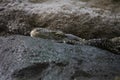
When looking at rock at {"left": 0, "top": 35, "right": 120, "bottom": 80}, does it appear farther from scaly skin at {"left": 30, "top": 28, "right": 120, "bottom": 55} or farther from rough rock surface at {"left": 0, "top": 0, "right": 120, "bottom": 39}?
rough rock surface at {"left": 0, "top": 0, "right": 120, "bottom": 39}

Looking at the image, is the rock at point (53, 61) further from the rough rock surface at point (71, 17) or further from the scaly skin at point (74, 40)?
the rough rock surface at point (71, 17)

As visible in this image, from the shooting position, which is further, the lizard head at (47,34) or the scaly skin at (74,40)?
the lizard head at (47,34)

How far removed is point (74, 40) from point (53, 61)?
0.34 m

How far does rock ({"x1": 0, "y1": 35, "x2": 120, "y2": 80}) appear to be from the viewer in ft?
3.49

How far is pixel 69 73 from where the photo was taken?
1066 millimetres

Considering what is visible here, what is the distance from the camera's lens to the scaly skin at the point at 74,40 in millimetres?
1354

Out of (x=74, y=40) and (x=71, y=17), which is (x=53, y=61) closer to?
(x=74, y=40)

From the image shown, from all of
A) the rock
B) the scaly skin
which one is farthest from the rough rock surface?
the rock

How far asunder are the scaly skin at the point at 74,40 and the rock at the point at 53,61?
85 millimetres

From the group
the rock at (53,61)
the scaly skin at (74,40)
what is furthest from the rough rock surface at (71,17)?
the rock at (53,61)

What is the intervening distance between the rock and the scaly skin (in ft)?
0.28

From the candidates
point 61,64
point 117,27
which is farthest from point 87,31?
point 61,64

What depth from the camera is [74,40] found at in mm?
1432

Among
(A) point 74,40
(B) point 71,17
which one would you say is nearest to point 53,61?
(A) point 74,40
